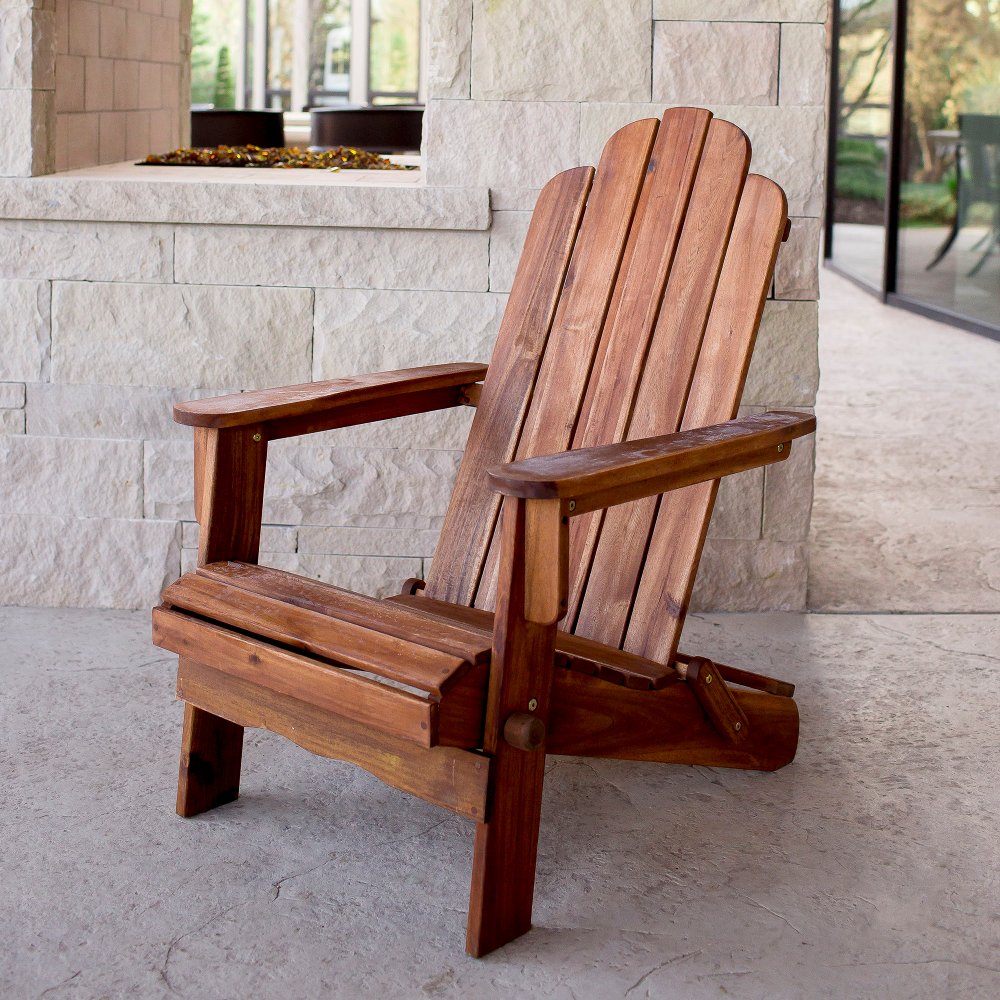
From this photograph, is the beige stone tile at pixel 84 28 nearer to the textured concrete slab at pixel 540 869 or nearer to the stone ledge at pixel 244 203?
the stone ledge at pixel 244 203

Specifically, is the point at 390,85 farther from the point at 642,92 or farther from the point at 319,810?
the point at 319,810

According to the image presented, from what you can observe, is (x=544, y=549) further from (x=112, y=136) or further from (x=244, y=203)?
(x=112, y=136)

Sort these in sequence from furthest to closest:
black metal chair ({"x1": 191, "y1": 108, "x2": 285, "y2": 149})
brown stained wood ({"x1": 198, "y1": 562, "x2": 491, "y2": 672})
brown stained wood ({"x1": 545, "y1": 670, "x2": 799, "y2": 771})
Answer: black metal chair ({"x1": 191, "y1": 108, "x2": 285, "y2": 149})
brown stained wood ({"x1": 545, "y1": 670, "x2": 799, "y2": 771})
brown stained wood ({"x1": 198, "y1": 562, "x2": 491, "y2": 672})

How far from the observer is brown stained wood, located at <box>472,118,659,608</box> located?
7.32 feet

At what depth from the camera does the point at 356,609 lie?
1805 mm

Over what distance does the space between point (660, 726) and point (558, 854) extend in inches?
9.4

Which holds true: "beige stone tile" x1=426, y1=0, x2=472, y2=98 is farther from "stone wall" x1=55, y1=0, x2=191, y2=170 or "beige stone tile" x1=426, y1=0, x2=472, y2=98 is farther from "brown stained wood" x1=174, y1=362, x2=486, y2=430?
"stone wall" x1=55, y1=0, x2=191, y2=170

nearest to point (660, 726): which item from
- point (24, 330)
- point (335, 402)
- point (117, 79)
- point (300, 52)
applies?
point (335, 402)

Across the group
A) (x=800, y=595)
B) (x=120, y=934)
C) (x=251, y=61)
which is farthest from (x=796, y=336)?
(x=251, y=61)

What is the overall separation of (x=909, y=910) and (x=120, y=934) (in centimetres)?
103

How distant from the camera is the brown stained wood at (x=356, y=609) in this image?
1.67 meters

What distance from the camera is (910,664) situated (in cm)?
266

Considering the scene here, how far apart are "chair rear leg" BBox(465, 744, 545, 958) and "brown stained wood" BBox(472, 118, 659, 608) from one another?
55cm

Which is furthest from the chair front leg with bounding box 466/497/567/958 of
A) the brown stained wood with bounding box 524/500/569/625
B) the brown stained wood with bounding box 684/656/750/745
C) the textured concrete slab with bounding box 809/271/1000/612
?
the textured concrete slab with bounding box 809/271/1000/612
